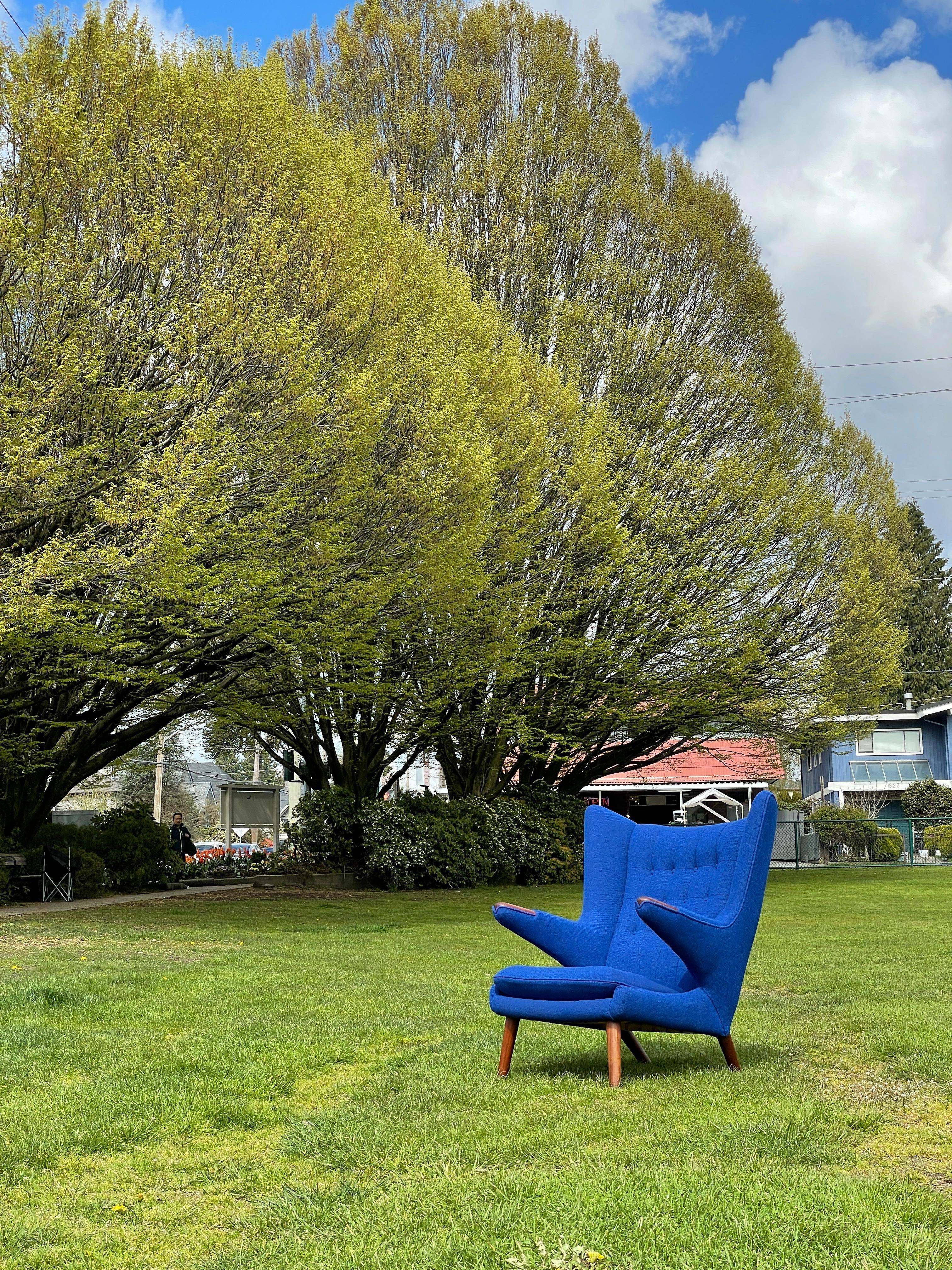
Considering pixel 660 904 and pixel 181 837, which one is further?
pixel 181 837

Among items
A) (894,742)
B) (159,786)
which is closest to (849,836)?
(894,742)

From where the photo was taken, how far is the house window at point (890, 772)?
44375 mm

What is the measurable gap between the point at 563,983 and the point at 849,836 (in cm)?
3196

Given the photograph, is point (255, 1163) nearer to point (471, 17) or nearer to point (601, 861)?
point (601, 861)

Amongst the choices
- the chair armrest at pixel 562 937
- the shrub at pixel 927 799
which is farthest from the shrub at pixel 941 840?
the chair armrest at pixel 562 937

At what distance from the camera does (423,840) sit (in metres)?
21.3

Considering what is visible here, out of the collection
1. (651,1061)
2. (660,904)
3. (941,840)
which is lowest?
(941,840)

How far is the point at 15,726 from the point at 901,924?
509 inches

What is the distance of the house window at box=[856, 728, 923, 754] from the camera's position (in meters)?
44.8

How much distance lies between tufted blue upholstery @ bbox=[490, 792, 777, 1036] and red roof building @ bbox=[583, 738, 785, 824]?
29.8 m

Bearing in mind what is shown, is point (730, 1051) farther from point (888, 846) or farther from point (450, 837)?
point (888, 846)

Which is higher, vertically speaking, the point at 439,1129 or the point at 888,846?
the point at 439,1129

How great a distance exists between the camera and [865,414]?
30.1 meters

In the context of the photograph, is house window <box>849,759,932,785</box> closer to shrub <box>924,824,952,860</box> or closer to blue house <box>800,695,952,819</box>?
blue house <box>800,695,952,819</box>
